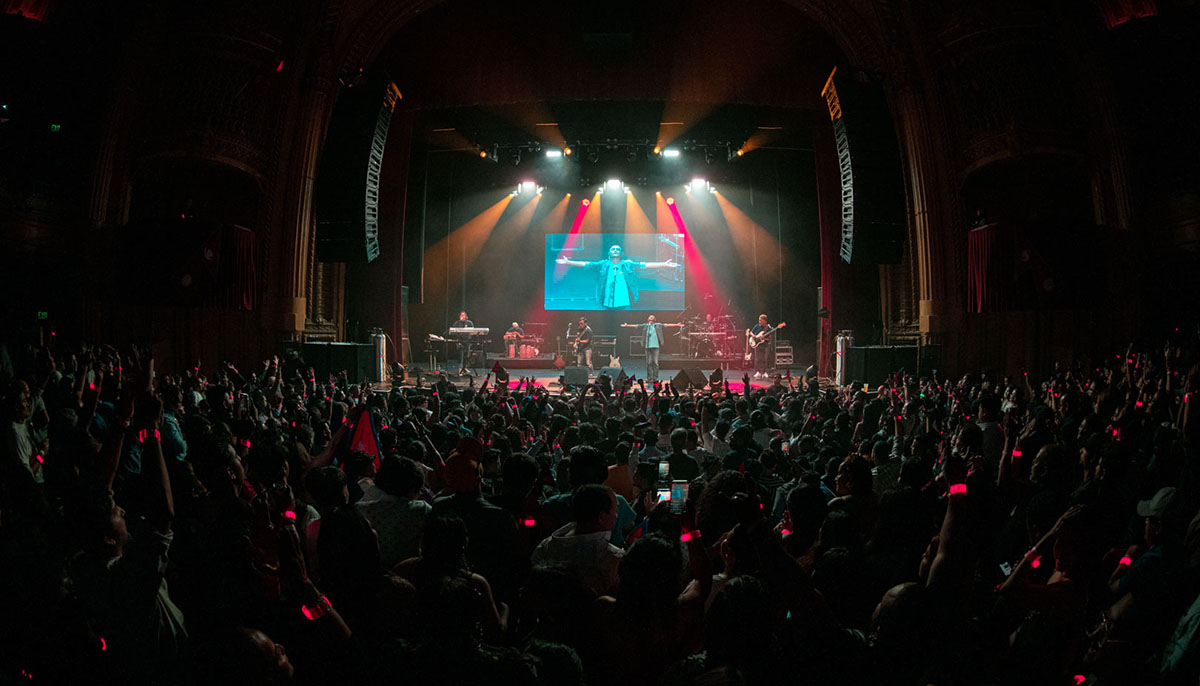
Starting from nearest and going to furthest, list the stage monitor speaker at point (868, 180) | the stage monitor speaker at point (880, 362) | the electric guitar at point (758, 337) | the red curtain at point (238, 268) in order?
the stage monitor speaker at point (868, 180), the red curtain at point (238, 268), the stage monitor speaker at point (880, 362), the electric guitar at point (758, 337)

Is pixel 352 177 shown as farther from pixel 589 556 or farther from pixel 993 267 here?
pixel 589 556

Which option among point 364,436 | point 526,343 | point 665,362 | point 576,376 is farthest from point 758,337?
point 364,436

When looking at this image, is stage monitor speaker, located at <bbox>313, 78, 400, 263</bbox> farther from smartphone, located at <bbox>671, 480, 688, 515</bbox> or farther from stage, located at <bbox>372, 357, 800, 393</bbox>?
smartphone, located at <bbox>671, 480, 688, 515</bbox>

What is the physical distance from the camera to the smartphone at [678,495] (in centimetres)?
384

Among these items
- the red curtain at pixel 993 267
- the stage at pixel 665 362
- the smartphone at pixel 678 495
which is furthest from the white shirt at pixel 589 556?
the stage at pixel 665 362

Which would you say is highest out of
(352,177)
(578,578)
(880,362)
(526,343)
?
(352,177)

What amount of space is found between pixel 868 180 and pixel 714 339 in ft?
34.7

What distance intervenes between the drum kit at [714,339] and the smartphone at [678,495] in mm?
19171

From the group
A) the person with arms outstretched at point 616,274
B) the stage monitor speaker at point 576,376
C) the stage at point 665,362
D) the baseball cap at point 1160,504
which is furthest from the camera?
the person with arms outstretched at point 616,274

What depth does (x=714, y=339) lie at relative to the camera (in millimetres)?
24453

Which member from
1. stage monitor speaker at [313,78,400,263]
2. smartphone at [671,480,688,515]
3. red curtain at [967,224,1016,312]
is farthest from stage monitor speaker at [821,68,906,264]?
smartphone at [671,480,688,515]

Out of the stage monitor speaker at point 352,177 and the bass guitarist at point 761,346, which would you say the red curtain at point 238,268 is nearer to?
the stage monitor speaker at point 352,177

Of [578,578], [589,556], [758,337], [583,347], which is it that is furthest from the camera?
[583,347]

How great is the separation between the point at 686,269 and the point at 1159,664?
2485 centimetres
